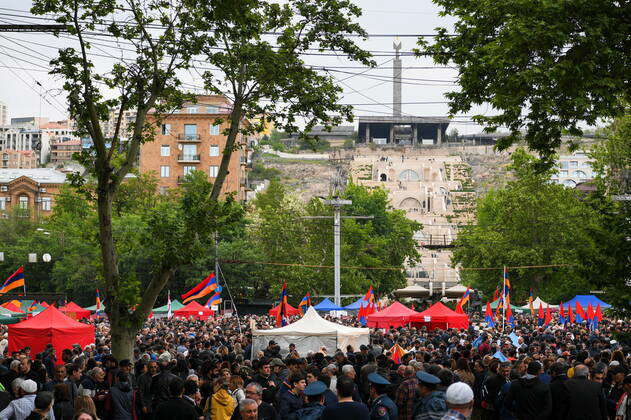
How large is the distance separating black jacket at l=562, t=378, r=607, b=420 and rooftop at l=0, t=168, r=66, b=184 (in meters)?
102

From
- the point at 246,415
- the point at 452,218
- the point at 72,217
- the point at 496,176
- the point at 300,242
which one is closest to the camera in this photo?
the point at 246,415

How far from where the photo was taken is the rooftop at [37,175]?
4193 inches

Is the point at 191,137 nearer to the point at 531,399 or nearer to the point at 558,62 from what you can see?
the point at 558,62


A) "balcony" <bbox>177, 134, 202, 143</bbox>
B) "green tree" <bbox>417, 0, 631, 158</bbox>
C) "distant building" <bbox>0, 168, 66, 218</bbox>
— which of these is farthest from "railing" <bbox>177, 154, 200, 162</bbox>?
"green tree" <bbox>417, 0, 631, 158</bbox>

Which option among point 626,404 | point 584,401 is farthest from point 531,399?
point 626,404

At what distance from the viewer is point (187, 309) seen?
1529 inches

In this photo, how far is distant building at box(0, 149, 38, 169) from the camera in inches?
7151

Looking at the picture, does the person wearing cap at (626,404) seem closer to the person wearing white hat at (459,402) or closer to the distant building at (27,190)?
the person wearing white hat at (459,402)

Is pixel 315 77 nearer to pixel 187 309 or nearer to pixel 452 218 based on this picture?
pixel 187 309

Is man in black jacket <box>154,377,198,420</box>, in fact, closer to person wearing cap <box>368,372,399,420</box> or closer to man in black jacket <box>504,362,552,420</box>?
person wearing cap <box>368,372,399,420</box>

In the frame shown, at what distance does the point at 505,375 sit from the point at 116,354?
7.17 m

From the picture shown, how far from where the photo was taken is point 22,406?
943cm

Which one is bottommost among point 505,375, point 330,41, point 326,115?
point 505,375

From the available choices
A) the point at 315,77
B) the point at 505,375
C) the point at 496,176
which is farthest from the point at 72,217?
the point at 496,176
